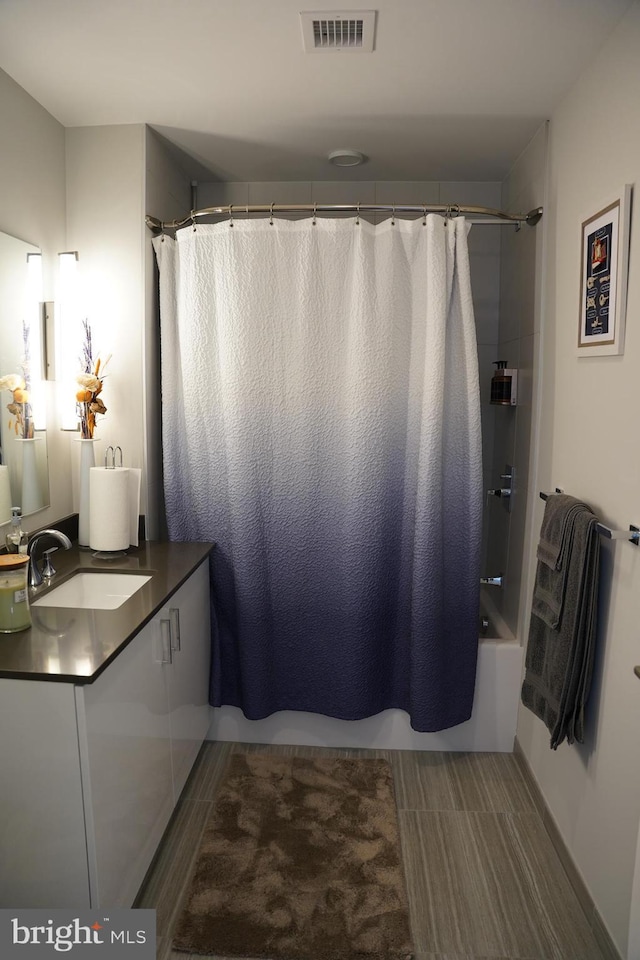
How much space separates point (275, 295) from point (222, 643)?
134cm

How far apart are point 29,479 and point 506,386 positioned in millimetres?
1828

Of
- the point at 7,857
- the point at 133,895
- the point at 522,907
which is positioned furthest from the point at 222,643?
the point at 522,907

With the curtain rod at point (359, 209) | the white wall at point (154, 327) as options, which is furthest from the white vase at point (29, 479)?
the curtain rod at point (359, 209)

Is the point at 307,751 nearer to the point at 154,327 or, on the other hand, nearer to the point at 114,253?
the point at 154,327

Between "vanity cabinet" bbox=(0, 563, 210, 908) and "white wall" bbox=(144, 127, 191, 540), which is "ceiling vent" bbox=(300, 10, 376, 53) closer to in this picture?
"white wall" bbox=(144, 127, 191, 540)

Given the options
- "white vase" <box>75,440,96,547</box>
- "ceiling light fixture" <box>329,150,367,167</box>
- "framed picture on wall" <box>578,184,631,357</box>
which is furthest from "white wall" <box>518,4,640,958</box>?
"white vase" <box>75,440,96,547</box>

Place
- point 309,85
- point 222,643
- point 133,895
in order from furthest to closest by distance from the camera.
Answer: point 222,643 → point 309,85 → point 133,895

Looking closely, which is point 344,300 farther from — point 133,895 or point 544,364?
point 133,895

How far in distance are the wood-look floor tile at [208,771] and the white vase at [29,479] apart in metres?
1.12

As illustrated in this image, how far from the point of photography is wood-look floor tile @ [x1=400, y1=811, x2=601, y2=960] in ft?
5.82

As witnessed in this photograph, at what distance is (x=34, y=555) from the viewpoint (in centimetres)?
225

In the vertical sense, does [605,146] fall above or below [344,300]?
above

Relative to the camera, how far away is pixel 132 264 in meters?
2.50

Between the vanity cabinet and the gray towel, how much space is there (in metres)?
1.16
